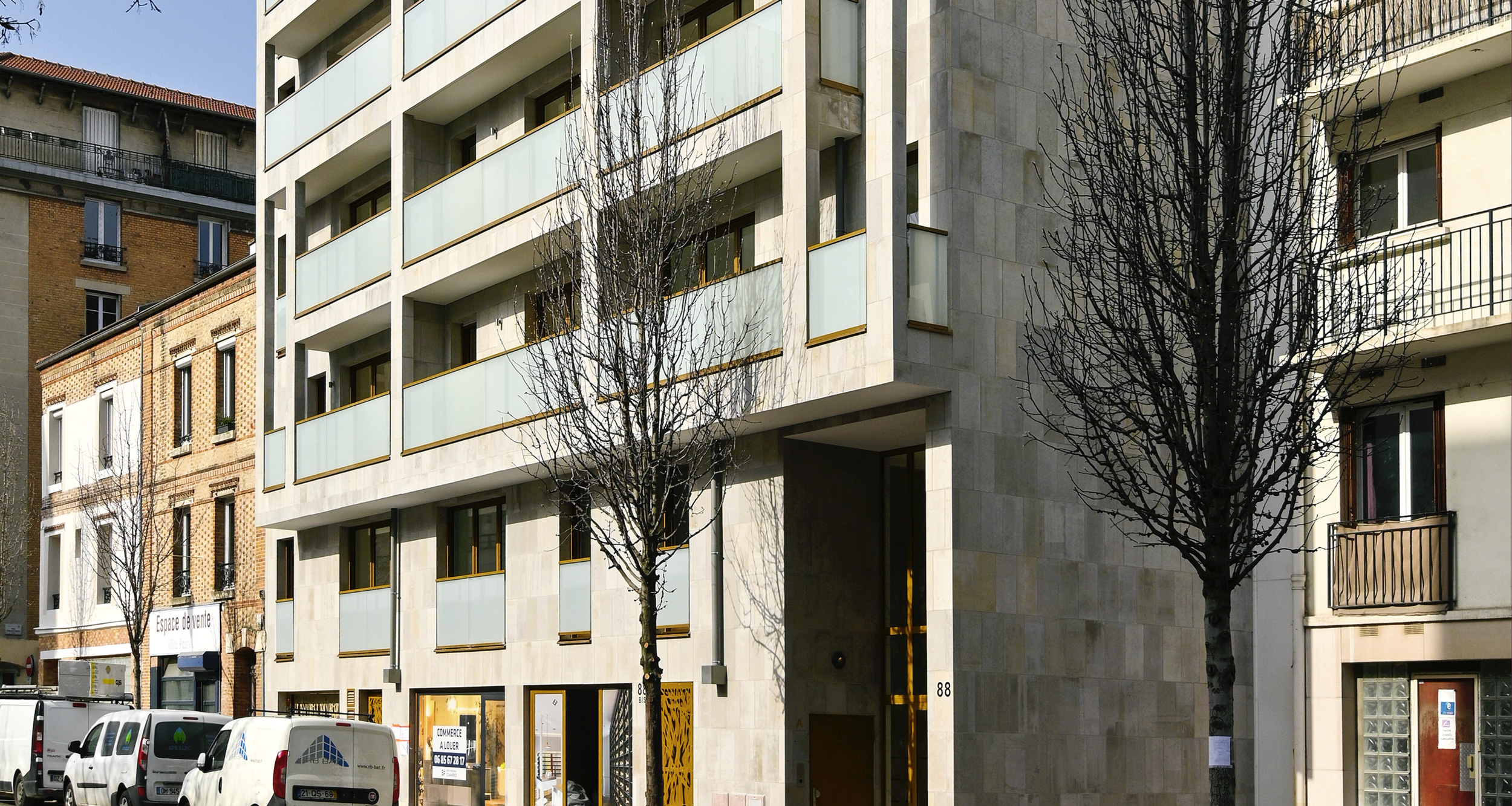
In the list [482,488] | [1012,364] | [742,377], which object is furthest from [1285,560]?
[482,488]

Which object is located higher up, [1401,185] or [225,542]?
[1401,185]

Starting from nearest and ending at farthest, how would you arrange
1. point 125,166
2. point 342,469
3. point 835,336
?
point 835,336
point 342,469
point 125,166

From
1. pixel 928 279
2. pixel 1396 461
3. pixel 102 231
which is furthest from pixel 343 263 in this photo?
pixel 102 231

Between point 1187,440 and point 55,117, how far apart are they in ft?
148

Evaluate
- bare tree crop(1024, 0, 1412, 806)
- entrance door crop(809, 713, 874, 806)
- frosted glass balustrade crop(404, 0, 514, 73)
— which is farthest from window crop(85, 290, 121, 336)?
bare tree crop(1024, 0, 1412, 806)

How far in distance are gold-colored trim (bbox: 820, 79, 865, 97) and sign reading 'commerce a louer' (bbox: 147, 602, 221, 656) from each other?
21.5m

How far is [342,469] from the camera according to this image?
2791 cm

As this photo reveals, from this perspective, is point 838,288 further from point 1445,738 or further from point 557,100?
point 557,100

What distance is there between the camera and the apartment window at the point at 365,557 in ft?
95.2

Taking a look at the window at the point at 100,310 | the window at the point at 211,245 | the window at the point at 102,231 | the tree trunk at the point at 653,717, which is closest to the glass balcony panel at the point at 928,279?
the tree trunk at the point at 653,717

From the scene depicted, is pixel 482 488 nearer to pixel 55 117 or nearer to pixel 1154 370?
pixel 1154 370

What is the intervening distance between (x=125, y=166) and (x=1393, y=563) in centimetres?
4365

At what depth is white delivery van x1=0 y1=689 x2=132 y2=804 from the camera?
2794 cm

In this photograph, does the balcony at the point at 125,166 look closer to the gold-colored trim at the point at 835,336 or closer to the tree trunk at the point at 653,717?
the tree trunk at the point at 653,717
